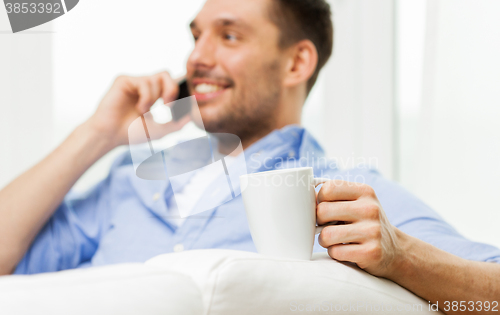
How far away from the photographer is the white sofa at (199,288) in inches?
12.5

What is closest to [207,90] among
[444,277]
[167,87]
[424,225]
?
[167,87]

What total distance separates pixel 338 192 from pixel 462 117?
1.11 meters

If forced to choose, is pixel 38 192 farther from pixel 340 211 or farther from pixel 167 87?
pixel 340 211

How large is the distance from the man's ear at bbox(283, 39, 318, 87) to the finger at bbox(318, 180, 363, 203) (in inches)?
27.1

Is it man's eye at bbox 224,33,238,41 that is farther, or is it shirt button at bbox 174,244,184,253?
man's eye at bbox 224,33,238,41

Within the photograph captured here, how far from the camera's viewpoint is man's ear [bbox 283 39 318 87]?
115 centimetres

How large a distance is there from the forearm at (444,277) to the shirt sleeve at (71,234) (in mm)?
716

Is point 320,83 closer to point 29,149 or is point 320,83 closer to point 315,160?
point 315,160

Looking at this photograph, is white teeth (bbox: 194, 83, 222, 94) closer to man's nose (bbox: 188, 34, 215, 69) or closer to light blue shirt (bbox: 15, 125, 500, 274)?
man's nose (bbox: 188, 34, 215, 69)

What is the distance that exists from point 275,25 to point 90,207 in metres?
0.71

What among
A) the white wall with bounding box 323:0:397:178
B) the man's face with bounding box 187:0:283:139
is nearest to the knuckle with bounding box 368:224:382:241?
the man's face with bounding box 187:0:283:139

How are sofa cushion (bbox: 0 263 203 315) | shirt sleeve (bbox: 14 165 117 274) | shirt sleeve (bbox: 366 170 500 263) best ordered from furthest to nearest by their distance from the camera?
shirt sleeve (bbox: 14 165 117 274) < shirt sleeve (bbox: 366 170 500 263) < sofa cushion (bbox: 0 263 203 315)

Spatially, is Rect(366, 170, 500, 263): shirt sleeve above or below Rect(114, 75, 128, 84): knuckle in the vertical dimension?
below

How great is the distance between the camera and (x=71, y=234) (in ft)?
2.96
